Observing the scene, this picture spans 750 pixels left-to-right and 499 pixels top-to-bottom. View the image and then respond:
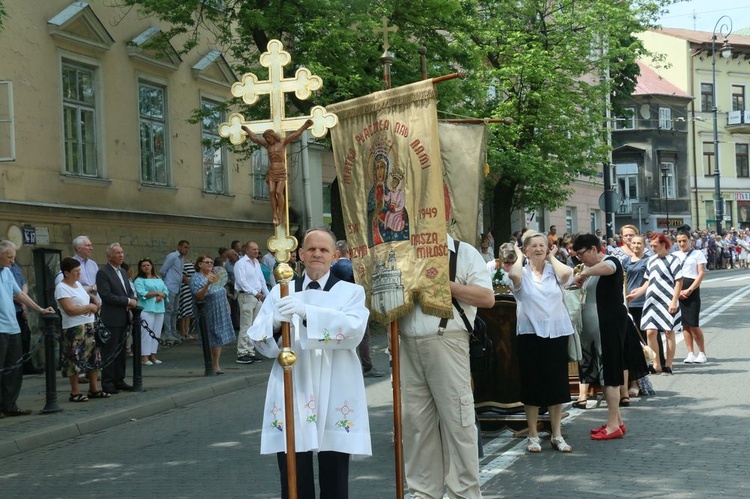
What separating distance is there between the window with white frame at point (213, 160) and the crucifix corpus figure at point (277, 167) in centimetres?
1743

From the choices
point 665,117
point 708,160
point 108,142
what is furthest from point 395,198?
point 708,160

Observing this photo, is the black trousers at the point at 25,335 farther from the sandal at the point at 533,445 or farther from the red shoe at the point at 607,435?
the red shoe at the point at 607,435

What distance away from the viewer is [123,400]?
41.8ft

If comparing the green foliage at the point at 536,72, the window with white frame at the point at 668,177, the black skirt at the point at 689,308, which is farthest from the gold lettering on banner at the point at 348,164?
the window with white frame at the point at 668,177

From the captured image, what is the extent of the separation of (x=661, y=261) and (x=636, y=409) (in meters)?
3.70

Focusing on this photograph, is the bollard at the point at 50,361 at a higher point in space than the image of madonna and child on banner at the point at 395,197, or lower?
lower

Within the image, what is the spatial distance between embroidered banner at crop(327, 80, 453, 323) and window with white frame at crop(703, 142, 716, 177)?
219 ft

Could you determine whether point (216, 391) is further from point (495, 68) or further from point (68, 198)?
point (495, 68)

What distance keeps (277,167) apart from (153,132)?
16925 millimetres

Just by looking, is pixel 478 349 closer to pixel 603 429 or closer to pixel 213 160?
pixel 603 429

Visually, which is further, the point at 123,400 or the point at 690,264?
the point at 690,264

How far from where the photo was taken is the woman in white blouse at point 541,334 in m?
8.59

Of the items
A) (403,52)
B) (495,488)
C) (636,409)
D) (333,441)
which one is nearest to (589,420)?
(636,409)

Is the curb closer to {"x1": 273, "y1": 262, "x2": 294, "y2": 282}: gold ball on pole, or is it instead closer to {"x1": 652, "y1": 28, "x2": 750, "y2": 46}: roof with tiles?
{"x1": 273, "y1": 262, "x2": 294, "y2": 282}: gold ball on pole
